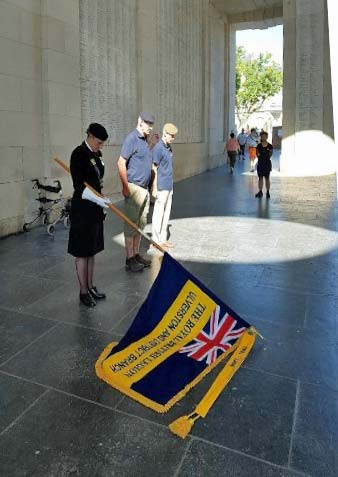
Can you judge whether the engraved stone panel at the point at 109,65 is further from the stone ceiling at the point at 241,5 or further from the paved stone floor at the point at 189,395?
the stone ceiling at the point at 241,5

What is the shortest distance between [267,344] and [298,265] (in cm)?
220

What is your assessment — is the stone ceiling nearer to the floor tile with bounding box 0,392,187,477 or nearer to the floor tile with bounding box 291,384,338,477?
the floor tile with bounding box 291,384,338,477

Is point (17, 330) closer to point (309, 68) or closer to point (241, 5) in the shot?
point (309, 68)

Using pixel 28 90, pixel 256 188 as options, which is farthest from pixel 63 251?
pixel 256 188

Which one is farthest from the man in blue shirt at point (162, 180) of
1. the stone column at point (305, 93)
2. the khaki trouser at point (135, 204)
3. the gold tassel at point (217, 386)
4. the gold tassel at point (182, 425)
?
the stone column at point (305, 93)

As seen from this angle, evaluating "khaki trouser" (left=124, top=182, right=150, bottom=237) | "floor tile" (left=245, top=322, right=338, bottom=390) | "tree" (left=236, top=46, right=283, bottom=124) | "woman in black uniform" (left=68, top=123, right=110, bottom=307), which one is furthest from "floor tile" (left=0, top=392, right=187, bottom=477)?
"tree" (left=236, top=46, right=283, bottom=124)

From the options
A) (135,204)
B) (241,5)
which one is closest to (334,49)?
(135,204)

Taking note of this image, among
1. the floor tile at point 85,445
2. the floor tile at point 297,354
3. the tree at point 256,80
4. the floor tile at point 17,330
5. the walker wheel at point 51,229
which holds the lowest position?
the floor tile at point 85,445

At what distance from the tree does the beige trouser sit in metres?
43.2

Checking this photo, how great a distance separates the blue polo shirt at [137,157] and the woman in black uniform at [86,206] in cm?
102

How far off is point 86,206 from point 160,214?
2261mm

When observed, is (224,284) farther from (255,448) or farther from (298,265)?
(255,448)

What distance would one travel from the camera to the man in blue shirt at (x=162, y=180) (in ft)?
19.4

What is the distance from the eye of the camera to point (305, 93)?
16.2 metres
